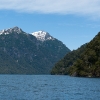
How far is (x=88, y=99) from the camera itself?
72.6 m

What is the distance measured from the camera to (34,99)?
71.5 metres

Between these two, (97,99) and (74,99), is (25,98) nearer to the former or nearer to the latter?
(74,99)

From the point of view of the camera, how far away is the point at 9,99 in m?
71.2

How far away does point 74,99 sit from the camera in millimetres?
72312

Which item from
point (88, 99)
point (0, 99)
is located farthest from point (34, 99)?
point (88, 99)

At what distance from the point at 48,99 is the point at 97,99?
11706 mm

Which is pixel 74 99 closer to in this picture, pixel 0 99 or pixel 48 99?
pixel 48 99

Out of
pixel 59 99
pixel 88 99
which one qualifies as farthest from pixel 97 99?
pixel 59 99

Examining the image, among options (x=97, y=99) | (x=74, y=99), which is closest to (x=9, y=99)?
(x=74, y=99)

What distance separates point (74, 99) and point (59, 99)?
3617 millimetres

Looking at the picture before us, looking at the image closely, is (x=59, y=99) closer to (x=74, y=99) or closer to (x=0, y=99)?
(x=74, y=99)

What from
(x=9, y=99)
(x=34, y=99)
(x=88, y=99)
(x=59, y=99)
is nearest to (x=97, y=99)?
(x=88, y=99)

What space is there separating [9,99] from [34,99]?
592cm

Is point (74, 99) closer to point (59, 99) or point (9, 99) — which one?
point (59, 99)
